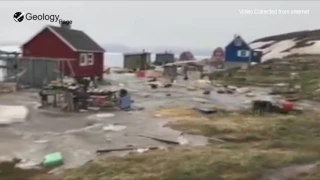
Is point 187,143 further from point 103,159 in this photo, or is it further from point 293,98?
point 293,98

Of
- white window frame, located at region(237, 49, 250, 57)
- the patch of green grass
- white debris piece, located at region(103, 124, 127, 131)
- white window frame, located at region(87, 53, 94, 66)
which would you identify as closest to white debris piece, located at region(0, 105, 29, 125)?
white debris piece, located at region(103, 124, 127, 131)

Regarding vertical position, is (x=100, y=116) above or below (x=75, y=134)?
above

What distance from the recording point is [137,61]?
2566 inches

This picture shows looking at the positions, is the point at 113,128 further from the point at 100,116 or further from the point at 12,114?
the point at 12,114

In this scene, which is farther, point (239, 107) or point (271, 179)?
point (239, 107)

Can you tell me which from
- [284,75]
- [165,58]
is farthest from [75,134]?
[165,58]

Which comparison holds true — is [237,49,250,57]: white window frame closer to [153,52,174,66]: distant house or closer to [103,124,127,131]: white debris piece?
[153,52,174,66]: distant house

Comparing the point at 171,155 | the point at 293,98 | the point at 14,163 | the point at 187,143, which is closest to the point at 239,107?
the point at 293,98

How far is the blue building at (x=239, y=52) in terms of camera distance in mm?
63281

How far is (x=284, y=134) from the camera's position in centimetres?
1673

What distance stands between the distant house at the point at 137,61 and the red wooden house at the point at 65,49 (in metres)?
24.5

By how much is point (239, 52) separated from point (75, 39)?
30857 mm

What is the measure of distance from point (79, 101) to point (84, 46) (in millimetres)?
16645

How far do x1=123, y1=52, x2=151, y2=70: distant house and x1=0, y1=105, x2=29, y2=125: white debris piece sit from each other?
135 feet
